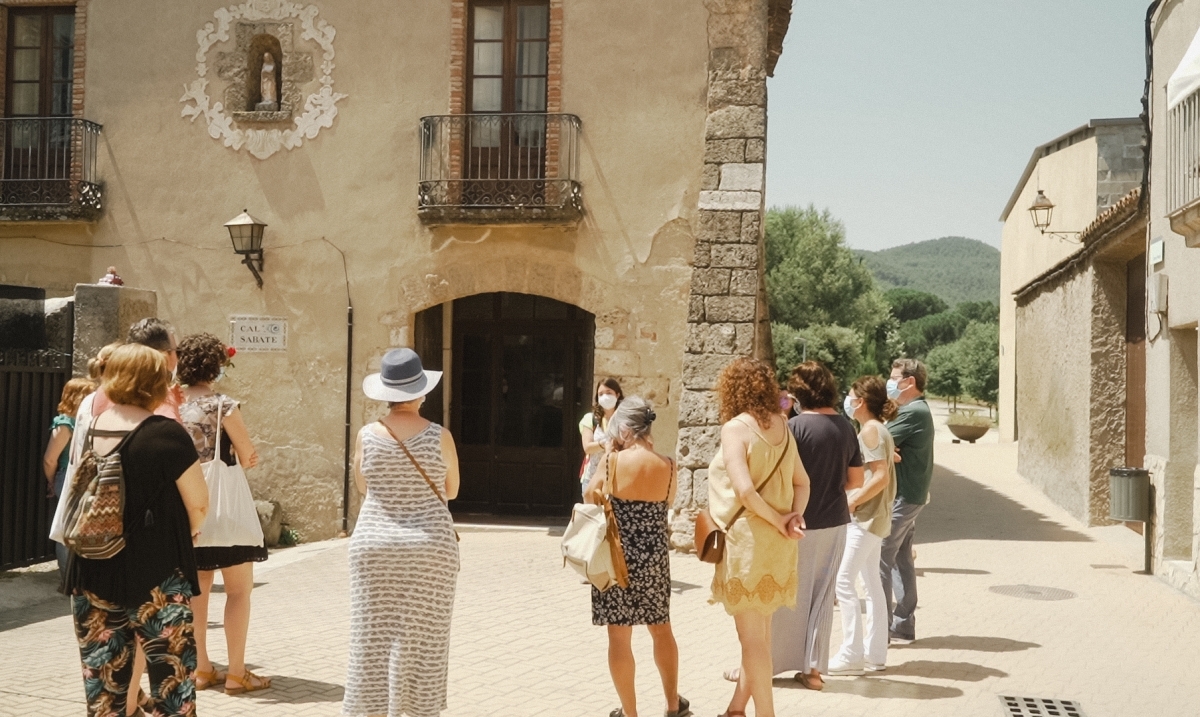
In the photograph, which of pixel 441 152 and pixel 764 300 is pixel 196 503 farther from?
pixel 764 300

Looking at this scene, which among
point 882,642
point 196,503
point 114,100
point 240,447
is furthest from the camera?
point 114,100

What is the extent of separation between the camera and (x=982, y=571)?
10047 mm

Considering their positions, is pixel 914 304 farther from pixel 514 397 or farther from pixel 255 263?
pixel 255 263

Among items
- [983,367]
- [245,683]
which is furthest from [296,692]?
[983,367]

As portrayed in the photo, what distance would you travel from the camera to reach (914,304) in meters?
101

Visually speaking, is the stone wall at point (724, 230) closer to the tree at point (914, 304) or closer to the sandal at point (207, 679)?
the sandal at point (207, 679)

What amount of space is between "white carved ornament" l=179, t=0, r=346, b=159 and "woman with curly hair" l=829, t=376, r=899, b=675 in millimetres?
7607

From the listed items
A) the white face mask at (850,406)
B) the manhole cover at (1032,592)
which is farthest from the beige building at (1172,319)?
the white face mask at (850,406)

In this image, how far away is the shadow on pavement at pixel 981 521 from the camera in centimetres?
1233

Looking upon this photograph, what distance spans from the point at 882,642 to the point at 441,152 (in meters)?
7.30

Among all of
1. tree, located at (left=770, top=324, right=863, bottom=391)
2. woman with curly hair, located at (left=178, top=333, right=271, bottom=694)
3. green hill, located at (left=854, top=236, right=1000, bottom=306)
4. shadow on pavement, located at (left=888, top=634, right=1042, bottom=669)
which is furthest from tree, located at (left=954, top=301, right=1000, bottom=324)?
woman with curly hair, located at (left=178, top=333, right=271, bottom=694)

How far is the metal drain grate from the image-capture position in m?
5.47

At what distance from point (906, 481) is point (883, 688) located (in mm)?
1350

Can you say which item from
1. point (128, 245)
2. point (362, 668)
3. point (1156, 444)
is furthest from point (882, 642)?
point (128, 245)
